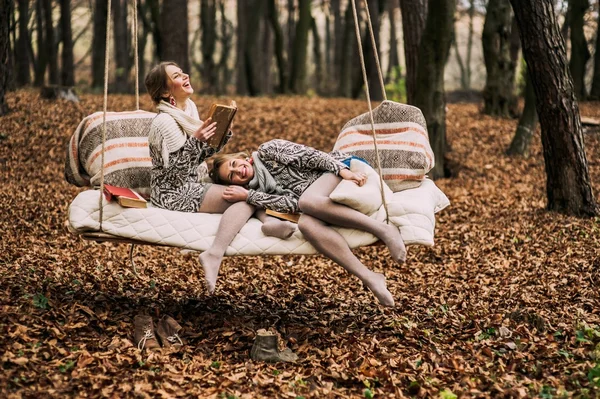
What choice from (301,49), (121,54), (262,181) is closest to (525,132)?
(301,49)

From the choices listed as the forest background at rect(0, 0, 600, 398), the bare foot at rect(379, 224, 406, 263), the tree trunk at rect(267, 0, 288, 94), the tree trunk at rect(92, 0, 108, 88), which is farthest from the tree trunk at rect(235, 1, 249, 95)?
the bare foot at rect(379, 224, 406, 263)

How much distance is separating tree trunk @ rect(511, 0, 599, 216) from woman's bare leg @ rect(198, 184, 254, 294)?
3735mm

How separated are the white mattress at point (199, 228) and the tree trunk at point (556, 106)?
3.14 metres

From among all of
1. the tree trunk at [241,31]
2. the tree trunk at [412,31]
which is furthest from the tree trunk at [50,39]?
the tree trunk at [412,31]

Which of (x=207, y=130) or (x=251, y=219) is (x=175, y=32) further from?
(x=251, y=219)

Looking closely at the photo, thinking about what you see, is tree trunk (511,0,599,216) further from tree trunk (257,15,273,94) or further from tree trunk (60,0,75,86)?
tree trunk (257,15,273,94)

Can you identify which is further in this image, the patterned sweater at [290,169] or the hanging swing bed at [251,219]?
the patterned sweater at [290,169]

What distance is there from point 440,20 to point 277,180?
4429 mm

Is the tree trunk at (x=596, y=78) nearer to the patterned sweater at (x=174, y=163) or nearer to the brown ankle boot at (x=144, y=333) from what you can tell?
the patterned sweater at (x=174, y=163)

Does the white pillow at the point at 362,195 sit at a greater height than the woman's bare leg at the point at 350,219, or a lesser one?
greater

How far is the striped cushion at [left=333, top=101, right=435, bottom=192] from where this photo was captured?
185 inches

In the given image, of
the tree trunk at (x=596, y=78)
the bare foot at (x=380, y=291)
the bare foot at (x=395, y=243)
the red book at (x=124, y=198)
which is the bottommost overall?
the bare foot at (x=380, y=291)

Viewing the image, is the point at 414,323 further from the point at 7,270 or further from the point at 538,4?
the point at 538,4

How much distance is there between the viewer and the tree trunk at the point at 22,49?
14.5 metres
